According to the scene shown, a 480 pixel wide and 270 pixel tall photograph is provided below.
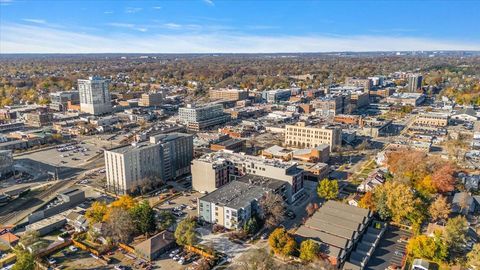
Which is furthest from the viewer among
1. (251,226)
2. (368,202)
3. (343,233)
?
(368,202)

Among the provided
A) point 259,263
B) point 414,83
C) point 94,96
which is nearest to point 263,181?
point 259,263

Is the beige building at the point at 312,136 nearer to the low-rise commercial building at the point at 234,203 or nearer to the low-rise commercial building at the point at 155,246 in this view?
the low-rise commercial building at the point at 234,203

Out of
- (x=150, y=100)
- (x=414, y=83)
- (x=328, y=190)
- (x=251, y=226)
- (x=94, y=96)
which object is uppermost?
(x=414, y=83)

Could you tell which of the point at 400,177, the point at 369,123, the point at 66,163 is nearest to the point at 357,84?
the point at 369,123

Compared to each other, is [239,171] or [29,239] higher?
[239,171]

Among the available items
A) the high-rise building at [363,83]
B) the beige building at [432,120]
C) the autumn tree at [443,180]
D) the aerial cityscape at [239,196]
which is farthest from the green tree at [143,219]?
the high-rise building at [363,83]

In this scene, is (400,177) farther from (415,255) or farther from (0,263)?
(0,263)

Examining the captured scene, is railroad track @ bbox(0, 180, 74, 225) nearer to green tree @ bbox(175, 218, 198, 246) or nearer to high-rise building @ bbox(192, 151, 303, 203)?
high-rise building @ bbox(192, 151, 303, 203)

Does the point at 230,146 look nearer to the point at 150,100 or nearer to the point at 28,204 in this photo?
the point at 28,204
